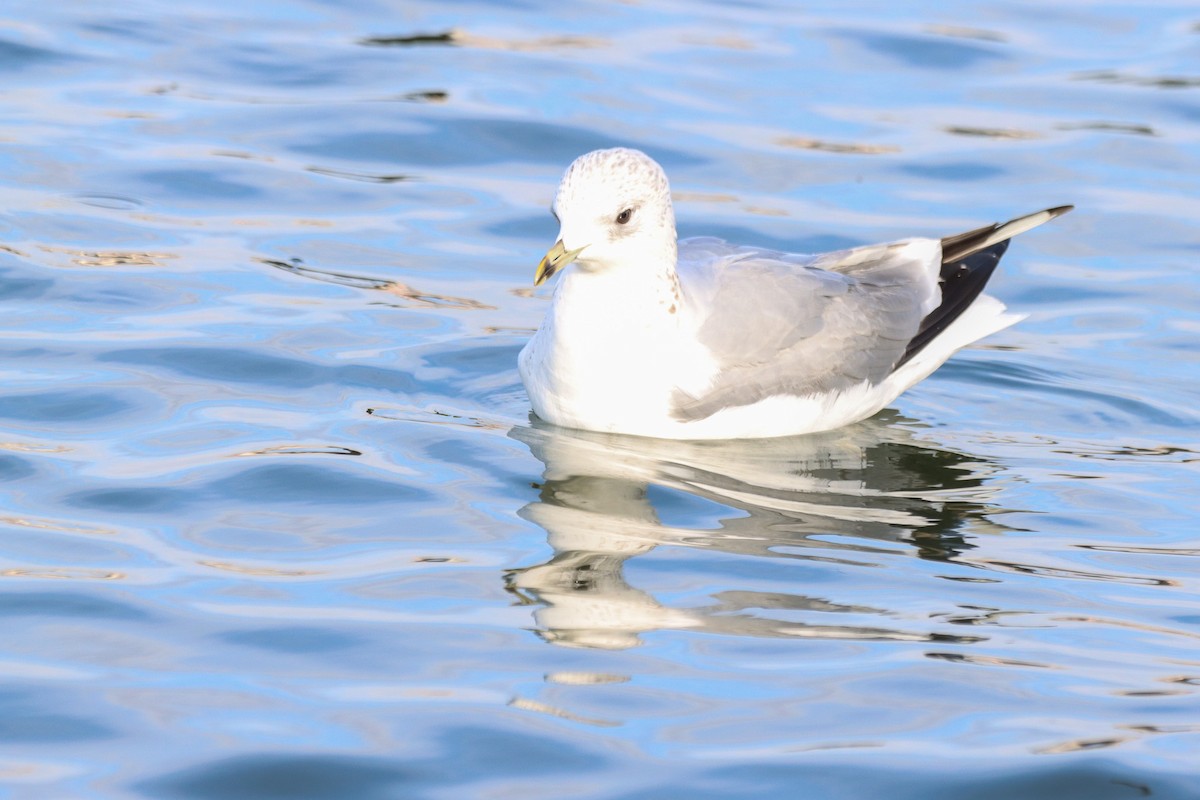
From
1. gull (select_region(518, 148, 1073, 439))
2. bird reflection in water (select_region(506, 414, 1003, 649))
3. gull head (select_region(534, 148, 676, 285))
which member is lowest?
bird reflection in water (select_region(506, 414, 1003, 649))

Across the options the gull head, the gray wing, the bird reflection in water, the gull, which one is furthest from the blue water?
the gull head

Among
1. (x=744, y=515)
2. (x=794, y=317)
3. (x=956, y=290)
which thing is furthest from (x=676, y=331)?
(x=956, y=290)

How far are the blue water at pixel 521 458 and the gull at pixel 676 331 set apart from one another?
0.50 feet

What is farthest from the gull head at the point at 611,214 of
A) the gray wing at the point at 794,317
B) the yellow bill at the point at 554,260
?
the gray wing at the point at 794,317

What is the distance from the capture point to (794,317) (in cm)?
780

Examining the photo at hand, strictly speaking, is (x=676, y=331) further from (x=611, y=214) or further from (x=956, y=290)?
(x=956, y=290)

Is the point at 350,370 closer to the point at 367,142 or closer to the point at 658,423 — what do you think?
the point at 658,423

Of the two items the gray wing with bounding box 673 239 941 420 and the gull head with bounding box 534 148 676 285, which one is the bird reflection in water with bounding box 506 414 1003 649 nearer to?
the gray wing with bounding box 673 239 941 420

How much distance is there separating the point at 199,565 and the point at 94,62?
7965 mm

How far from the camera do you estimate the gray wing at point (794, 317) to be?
24.9 ft

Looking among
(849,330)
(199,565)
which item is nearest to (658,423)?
(849,330)

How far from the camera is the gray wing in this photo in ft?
24.9

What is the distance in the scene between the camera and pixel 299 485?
6.77 metres

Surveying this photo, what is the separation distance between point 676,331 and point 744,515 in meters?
1.10
